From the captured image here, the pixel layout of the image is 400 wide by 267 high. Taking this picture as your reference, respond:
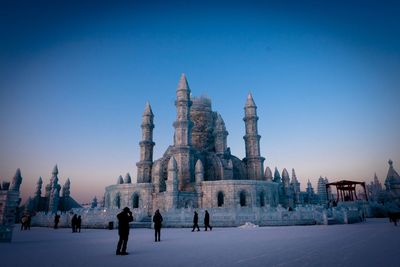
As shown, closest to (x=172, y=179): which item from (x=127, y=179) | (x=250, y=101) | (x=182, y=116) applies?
(x=182, y=116)

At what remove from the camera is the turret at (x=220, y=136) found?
45.7 m

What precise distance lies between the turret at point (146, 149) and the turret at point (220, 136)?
10.6 meters

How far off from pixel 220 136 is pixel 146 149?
12.2 metres

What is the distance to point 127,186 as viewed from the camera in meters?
37.3

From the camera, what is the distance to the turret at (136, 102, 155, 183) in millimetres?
41188

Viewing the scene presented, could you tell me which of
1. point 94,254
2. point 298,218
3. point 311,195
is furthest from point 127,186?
point 311,195

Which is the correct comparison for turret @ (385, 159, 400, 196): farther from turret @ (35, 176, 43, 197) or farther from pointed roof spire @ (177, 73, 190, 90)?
turret @ (35, 176, 43, 197)

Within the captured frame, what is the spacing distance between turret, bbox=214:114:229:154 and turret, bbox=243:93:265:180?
3.57 metres

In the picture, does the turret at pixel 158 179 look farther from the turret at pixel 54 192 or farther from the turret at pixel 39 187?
the turret at pixel 39 187

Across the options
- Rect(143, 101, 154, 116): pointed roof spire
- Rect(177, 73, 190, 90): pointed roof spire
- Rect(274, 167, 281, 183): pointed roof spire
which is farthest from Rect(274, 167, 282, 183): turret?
Rect(143, 101, 154, 116): pointed roof spire

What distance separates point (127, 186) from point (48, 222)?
39.6 feet

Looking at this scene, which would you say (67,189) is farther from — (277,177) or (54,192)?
(277,177)

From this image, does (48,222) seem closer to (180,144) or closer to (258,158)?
(180,144)

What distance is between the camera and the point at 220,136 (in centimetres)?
4606
